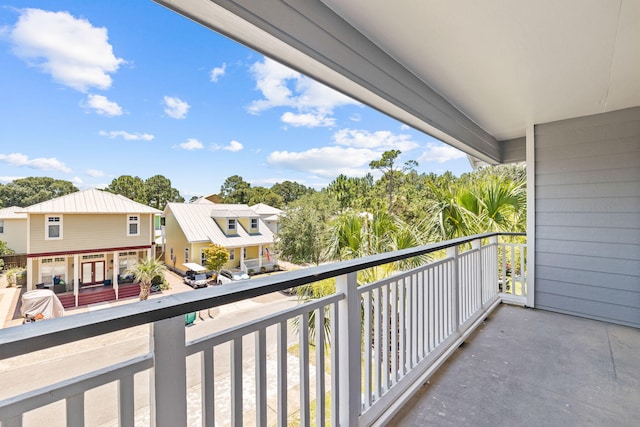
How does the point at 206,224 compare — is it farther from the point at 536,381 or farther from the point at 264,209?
the point at 536,381

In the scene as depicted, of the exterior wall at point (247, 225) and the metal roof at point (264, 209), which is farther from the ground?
the metal roof at point (264, 209)

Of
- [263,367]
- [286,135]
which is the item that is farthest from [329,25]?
[286,135]

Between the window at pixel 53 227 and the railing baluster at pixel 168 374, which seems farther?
the window at pixel 53 227

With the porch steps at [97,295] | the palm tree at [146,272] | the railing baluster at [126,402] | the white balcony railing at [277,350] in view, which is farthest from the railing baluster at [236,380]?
the porch steps at [97,295]

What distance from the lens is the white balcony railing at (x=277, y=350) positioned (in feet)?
2.15

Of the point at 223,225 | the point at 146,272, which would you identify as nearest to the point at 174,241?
the point at 223,225

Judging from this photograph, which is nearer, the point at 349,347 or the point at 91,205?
the point at 349,347

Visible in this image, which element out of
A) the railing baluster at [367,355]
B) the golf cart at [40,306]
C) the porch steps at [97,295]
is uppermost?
the golf cart at [40,306]

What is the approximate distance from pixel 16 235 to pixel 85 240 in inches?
12.4

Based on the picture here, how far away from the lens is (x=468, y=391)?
1.89 m

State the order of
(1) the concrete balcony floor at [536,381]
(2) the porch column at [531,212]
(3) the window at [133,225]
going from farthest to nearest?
(2) the porch column at [531,212] < (3) the window at [133,225] < (1) the concrete balcony floor at [536,381]

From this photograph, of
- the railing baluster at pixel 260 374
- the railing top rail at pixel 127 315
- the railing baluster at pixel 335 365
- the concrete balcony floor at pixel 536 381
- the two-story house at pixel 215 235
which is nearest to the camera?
the railing top rail at pixel 127 315

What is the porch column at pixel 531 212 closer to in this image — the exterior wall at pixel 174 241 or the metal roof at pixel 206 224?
the metal roof at pixel 206 224

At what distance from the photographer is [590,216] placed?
3.14 m
